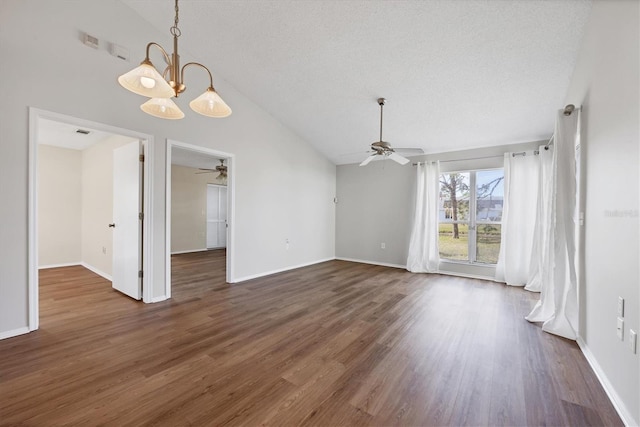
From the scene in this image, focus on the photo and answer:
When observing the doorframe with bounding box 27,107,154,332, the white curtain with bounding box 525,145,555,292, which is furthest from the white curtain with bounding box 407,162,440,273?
the doorframe with bounding box 27,107,154,332

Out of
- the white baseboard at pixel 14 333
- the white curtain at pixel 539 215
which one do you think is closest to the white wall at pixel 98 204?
the white baseboard at pixel 14 333

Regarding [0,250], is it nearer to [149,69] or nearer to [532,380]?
[149,69]

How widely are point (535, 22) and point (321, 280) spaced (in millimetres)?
4121

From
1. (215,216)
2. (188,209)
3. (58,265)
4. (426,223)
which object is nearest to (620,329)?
(426,223)

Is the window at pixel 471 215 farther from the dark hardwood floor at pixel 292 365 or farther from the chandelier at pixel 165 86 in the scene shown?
the chandelier at pixel 165 86

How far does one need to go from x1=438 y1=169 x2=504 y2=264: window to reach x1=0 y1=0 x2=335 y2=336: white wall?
3.35 metres

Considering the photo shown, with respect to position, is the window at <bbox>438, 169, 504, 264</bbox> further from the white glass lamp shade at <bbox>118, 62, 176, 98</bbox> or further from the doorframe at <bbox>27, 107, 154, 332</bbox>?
the doorframe at <bbox>27, 107, 154, 332</bbox>

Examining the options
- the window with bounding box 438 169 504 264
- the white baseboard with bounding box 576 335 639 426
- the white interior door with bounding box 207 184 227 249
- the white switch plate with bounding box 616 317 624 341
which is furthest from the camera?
the white interior door with bounding box 207 184 227 249

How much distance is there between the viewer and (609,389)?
168 centimetres

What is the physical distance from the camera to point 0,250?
229cm

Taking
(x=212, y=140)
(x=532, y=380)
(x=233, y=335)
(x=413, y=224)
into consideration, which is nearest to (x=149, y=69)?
(x=233, y=335)

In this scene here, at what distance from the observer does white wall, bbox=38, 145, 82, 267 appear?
5098 millimetres

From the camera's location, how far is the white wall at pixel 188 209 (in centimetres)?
729

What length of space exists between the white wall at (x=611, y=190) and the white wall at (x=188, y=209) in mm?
8067
